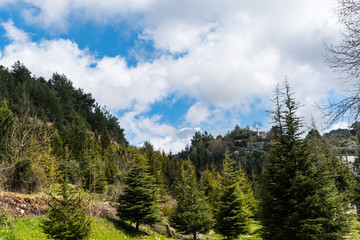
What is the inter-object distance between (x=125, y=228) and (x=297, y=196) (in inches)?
582

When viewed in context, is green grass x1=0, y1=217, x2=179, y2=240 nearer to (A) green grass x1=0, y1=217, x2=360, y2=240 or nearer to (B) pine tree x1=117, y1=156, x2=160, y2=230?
(A) green grass x1=0, y1=217, x2=360, y2=240

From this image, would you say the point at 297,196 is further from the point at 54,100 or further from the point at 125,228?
the point at 54,100

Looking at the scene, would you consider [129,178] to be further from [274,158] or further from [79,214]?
[274,158]

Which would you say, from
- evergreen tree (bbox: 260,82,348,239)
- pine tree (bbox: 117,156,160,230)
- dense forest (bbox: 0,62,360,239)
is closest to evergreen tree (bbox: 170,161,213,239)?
dense forest (bbox: 0,62,360,239)

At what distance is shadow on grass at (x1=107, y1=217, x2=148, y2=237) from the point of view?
18969 millimetres

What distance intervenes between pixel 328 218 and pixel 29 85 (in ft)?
223

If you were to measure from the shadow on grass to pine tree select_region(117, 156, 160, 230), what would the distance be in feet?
2.09

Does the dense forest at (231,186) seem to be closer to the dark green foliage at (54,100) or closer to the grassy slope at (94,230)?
the grassy slope at (94,230)

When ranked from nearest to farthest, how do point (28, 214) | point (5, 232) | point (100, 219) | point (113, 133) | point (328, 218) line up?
point (5, 232) < point (328, 218) < point (28, 214) < point (100, 219) < point (113, 133)

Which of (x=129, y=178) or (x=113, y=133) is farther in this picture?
(x=113, y=133)

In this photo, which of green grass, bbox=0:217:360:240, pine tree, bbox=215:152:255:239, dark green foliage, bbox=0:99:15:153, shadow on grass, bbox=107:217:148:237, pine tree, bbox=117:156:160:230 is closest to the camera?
green grass, bbox=0:217:360:240

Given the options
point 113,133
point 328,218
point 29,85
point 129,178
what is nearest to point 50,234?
point 129,178

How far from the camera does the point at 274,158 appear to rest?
14.3 metres

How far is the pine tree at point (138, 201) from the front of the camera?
20.0 m
